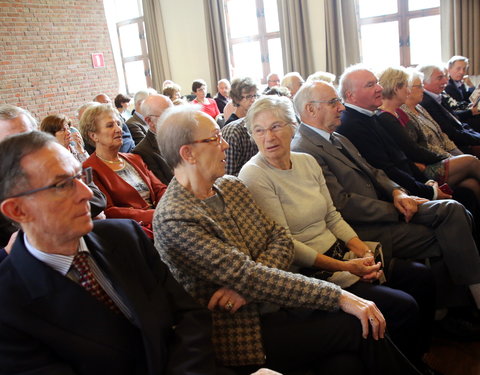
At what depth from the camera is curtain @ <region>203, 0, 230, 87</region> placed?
8.61 metres

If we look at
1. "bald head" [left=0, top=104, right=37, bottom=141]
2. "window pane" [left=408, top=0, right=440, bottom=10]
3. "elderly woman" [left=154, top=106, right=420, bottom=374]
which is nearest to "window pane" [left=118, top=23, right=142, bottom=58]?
"window pane" [left=408, top=0, right=440, bottom=10]

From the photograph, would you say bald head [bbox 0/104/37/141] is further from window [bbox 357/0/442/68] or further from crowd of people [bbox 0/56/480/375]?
window [bbox 357/0/442/68]

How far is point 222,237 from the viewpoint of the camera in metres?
1.57

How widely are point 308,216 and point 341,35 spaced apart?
20.8ft

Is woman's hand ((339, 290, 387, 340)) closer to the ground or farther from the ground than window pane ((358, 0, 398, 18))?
closer to the ground

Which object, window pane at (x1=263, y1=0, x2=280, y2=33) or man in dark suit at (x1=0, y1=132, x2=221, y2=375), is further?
window pane at (x1=263, y1=0, x2=280, y2=33)

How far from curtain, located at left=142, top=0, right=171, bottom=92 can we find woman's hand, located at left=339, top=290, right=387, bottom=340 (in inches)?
350

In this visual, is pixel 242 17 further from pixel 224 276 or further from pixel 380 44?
pixel 224 276

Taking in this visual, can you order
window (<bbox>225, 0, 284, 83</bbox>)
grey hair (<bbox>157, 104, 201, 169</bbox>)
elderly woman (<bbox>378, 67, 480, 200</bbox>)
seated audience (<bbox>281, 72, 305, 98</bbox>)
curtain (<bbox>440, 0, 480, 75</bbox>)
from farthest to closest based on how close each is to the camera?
window (<bbox>225, 0, 284, 83</bbox>), curtain (<bbox>440, 0, 480, 75</bbox>), seated audience (<bbox>281, 72, 305, 98</bbox>), elderly woman (<bbox>378, 67, 480, 200</bbox>), grey hair (<bbox>157, 104, 201, 169</bbox>)

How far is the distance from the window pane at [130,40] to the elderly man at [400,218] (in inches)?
329

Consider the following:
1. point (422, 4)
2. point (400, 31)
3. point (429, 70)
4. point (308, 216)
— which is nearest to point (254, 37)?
point (400, 31)

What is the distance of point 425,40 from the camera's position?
7496mm

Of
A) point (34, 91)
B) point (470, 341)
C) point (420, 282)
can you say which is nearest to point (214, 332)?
point (420, 282)

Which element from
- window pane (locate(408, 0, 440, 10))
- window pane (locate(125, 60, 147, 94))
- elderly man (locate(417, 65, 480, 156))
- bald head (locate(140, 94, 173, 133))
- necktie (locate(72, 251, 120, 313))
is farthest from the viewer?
window pane (locate(125, 60, 147, 94))
